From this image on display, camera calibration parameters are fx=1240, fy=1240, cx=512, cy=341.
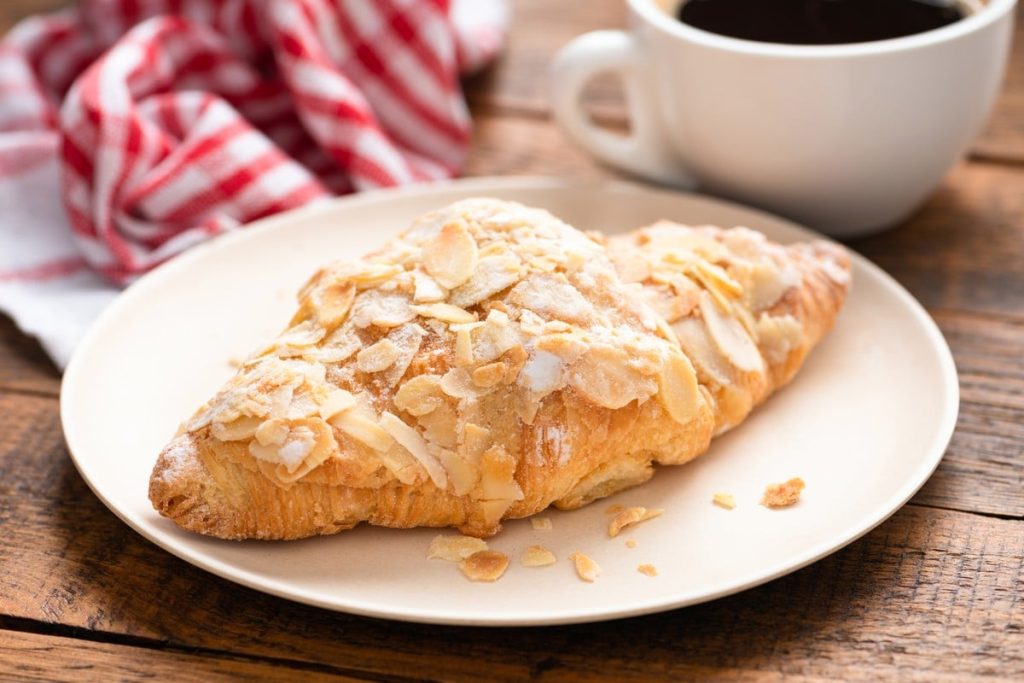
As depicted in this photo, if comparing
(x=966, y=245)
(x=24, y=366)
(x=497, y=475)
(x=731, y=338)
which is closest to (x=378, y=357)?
(x=497, y=475)

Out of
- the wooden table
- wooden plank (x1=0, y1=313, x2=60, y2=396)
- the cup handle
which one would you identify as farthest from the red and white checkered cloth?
the wooden table

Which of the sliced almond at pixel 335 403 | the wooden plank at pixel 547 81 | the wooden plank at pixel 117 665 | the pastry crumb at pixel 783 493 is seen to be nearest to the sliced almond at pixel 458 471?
the sliced almond at pixel 335 403

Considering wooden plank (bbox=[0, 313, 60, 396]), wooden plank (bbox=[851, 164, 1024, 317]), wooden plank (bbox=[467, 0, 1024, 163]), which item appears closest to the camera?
wooden plank (bbox=[0, 313, 60, 396])

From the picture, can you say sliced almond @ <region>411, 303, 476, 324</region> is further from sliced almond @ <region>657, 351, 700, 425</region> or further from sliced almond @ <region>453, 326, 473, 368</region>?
sliced almond @ <region>657, 351, 700, 425</region>

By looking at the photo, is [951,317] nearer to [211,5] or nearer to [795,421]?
[795,421]

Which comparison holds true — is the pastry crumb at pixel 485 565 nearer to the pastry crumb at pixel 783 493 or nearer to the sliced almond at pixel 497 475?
the sliced almond at pixel 497 475

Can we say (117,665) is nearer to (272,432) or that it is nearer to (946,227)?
(272,432)
